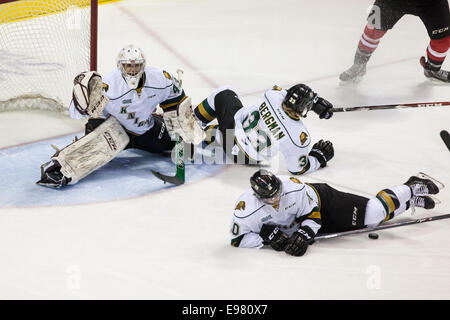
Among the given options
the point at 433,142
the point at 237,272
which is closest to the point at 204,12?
the point at 433,142

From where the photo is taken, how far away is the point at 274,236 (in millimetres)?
3686

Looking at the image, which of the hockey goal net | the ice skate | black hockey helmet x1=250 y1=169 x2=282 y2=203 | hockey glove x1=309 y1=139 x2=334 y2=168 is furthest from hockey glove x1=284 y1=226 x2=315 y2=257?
the ice skate

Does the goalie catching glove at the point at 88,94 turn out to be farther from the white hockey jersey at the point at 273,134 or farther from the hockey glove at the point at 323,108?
the hockey glove at the point at 323,108

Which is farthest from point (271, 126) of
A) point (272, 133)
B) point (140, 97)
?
point (140, 97)

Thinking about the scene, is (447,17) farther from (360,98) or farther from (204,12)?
(204,12)

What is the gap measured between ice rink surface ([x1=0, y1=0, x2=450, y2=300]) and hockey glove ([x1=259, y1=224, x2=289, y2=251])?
0.17ft

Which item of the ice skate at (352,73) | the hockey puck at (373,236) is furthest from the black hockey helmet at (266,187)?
the ice skate at (352,73)

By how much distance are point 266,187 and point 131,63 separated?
A: 1213 mm

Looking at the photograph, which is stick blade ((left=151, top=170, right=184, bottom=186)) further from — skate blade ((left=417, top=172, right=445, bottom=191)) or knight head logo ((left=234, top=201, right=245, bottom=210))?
skate blade ((left=417, top=172, right=445, bottom=191))

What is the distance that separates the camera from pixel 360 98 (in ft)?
19.4

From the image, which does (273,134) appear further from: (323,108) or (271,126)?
(323,108)

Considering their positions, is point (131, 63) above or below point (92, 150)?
above

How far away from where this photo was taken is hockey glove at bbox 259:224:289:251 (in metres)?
3.69
